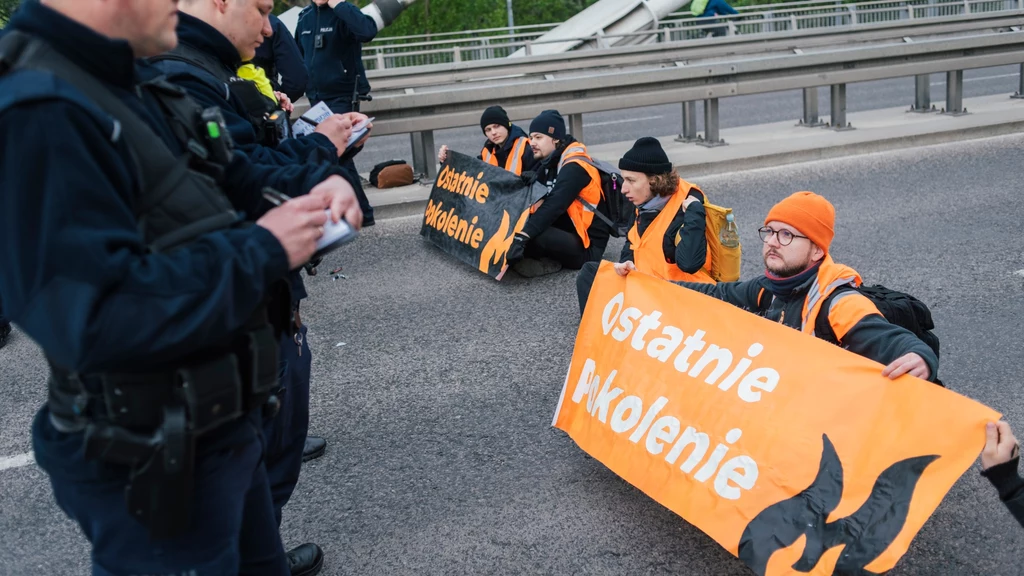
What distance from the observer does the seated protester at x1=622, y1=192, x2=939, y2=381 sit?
352 centimetres

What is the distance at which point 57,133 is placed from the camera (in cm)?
172

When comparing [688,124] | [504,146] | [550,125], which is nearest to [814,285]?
[550,125]

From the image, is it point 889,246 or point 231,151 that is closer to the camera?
point 231,151

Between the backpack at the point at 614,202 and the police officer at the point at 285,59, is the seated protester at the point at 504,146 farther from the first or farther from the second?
the police officer at the point at 285,59

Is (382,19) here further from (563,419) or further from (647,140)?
(563,419)

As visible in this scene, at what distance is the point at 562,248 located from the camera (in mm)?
7117

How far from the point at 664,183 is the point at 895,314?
6.76ft

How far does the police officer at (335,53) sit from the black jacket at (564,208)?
2.17 m

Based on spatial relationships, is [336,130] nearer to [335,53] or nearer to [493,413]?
[493,413]

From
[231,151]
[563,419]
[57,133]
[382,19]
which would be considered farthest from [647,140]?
[382,19]

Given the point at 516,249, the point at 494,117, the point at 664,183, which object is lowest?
the point at 516,249

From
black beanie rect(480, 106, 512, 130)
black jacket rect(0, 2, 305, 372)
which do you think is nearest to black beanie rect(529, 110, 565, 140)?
black beanie rect(480, 106, 512, 130)

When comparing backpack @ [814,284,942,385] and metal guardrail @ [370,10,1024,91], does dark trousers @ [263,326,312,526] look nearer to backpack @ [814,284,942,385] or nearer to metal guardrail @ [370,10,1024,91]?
backpack @ [814,284,942,385]

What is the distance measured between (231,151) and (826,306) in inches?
93.3
